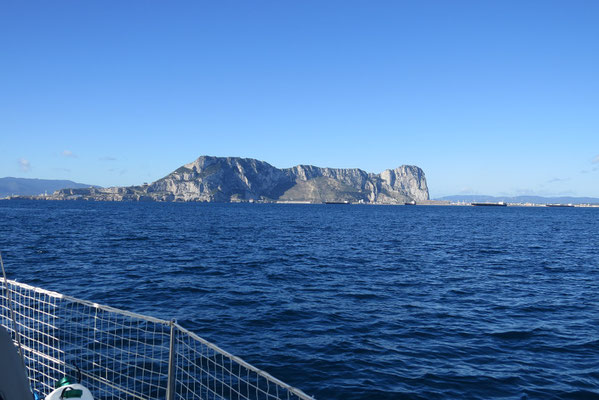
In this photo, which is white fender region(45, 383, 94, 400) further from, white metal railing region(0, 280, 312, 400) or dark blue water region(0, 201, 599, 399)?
dark blue water region(0, 201, 599, 399)

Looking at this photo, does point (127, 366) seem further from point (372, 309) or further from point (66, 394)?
point (372, 309)

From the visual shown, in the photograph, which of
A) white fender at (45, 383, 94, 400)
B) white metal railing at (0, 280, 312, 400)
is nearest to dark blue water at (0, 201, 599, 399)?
white metal railing at (0, 280, 312, 400)

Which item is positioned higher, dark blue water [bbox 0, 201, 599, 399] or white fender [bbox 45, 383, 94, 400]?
white fender [bbox 45, 383, 94, 400]

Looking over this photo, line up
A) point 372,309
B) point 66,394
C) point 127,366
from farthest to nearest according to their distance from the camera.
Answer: point 372,309
point 127,366
point 66,394

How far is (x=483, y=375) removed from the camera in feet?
41.8

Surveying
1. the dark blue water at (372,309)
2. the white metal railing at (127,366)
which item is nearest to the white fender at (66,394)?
the white metal railing at (127,366)

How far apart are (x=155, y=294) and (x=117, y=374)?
1056cm

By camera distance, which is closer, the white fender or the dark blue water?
the white fender

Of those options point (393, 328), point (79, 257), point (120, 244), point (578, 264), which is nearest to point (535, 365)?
point (393, 328)

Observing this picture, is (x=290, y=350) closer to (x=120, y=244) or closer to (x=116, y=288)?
(x=116, y=288)

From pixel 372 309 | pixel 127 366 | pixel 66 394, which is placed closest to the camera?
pixel 66 394

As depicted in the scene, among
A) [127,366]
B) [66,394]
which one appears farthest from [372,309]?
[66,394]

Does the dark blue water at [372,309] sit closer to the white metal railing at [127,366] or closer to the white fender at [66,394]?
the white metal railing at [127,366]

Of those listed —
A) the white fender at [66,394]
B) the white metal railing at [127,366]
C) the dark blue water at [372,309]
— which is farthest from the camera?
the dark blue water at [372,309]
